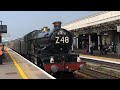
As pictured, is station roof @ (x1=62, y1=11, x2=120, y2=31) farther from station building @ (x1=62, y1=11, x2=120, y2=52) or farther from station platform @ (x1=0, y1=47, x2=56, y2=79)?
station platform @ (x1=0, y1=47, x2=56, y2=79)

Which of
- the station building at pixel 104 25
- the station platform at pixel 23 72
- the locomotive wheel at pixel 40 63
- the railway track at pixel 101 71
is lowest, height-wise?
the railway track at pixel 101 71

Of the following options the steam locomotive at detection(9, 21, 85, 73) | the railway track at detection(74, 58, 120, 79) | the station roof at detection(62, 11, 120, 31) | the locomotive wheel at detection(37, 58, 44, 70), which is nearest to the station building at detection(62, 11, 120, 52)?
the station roof at detection(62, 11, 120, 31)

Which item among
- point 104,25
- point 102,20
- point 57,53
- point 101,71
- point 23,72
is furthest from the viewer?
point 102,20

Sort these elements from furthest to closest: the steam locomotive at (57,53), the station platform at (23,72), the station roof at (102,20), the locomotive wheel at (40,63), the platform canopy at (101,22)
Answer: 1. the platform canopy at (101,22)
2. the station roof at (102,20)
3. the locomotive wheel at (40,63)
4. the steam locomotive at (57,53)
5. the station platform at (23,72)

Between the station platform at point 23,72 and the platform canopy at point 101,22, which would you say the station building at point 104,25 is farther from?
the station platform at point 23,72

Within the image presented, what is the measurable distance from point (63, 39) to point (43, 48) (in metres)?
1.52

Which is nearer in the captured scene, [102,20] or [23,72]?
[23,72]

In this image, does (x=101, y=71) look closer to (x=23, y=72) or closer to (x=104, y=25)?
(x=23, y=72)

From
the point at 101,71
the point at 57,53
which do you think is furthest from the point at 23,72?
the point at 101,71

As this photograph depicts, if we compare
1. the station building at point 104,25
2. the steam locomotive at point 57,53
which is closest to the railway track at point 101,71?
the steam locomotive at point 57,53
